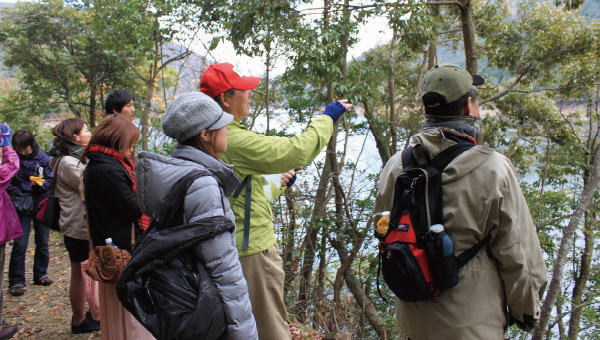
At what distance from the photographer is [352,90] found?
476 cm

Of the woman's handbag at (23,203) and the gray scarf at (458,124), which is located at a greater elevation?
the gray scarf at (458,124)

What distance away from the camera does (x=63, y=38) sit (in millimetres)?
14961

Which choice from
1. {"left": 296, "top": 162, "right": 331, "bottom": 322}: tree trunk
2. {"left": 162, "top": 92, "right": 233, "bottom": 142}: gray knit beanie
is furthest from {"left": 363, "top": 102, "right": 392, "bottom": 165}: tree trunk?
{"left": 162, "top": 92, "right": 233, "bottom": 142}: gray knit beanie

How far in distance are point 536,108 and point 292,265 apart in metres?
8.57

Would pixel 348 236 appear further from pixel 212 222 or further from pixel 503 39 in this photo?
pixel 503 39

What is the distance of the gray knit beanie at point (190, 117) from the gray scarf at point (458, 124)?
919 millimetres

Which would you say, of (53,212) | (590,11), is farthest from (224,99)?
(590,11)

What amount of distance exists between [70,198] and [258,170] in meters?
2.08

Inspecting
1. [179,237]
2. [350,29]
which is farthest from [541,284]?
[350,29]

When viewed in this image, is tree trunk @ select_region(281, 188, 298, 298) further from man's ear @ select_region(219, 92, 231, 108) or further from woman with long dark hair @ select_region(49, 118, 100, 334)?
man's ear @ select_region(219, 92, 231, 108)

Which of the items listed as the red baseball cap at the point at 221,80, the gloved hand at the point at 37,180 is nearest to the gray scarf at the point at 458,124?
the red baseball cap at the point at 221,80

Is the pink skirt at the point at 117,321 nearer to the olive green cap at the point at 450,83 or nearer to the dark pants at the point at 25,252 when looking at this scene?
the olive green cap at the point at 450,83

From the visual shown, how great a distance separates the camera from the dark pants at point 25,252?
186 inches

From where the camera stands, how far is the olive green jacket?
2098 mm
